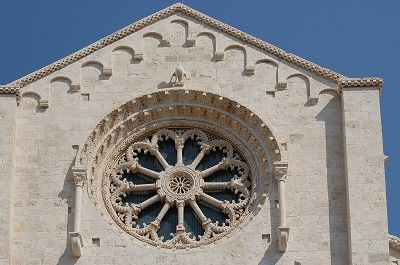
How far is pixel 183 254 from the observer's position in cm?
2953

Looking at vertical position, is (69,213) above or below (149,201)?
below

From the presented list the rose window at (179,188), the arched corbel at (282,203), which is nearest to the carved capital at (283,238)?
the arched corbel at (282,203)

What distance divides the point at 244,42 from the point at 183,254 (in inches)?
170

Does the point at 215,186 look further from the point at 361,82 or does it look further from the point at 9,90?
the point at 9,90

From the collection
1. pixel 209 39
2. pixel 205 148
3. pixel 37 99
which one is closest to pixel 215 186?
pixel 205 148

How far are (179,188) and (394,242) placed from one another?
382 cm

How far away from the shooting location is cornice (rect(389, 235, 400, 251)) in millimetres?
29502

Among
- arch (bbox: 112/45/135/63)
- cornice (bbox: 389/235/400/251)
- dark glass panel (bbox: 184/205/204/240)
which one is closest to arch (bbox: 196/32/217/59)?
arch (bbox: 112/45/135/63)

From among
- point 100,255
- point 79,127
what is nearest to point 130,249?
point 100,255

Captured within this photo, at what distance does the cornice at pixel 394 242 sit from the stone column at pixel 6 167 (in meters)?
6.30

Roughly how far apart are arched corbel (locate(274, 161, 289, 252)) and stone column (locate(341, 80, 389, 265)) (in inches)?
41.1

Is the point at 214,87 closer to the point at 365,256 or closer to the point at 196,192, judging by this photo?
the point at 196,192

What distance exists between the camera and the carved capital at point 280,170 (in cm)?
3000

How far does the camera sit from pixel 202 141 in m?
31.0
